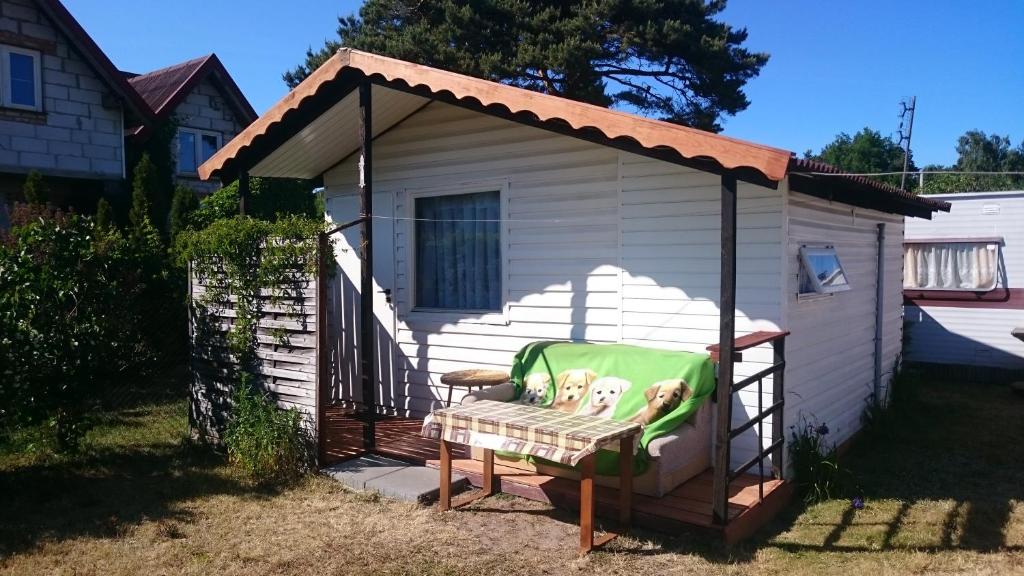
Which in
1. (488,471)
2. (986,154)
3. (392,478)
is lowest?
(392,478)

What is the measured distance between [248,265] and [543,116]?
8.69 ft

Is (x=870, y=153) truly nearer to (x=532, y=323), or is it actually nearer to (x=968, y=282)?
(x=968, y=282)

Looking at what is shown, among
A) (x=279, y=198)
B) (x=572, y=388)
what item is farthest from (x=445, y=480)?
A: (x=279, y=198)

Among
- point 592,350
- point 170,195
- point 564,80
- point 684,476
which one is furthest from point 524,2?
point 684,476

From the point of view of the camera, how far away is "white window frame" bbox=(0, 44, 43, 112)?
1238 cm

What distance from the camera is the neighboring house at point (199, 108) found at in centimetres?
1608

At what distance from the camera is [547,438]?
13.9ft

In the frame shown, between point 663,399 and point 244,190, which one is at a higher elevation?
point 244,190

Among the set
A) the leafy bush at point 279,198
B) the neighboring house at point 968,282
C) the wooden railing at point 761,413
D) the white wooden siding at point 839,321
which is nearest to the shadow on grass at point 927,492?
the wooden railing at point 761,413

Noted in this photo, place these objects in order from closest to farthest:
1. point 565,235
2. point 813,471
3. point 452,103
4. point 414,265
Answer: point 813,471, point 452,103, point 565,235, point 414,265

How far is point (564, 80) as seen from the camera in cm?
1589

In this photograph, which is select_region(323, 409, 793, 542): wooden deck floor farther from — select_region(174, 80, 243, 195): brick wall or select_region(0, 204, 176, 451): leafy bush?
select_region(174, 80, 243, 195): brick wall

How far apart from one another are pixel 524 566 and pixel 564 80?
13201mm

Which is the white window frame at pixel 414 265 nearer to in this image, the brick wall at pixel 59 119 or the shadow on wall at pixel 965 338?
the shadow on wall at pixel 965 338
